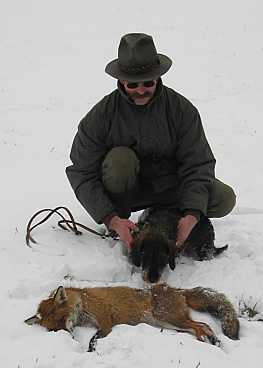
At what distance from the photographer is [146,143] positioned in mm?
4492

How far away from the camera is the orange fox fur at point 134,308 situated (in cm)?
349

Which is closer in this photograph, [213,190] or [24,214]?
[213,190]

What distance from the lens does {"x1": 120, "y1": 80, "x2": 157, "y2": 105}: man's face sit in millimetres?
4113

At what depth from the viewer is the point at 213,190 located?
4.59 metres

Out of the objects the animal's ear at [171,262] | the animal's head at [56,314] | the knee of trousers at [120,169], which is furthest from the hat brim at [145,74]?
the animal's head at [56,314]

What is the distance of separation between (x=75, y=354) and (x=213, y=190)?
81.0 inches

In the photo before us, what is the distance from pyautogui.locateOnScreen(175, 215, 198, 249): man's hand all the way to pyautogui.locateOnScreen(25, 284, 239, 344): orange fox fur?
584 mm

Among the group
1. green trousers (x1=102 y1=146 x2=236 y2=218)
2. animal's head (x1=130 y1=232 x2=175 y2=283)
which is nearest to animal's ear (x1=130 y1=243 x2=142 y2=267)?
animal's head (x1=130 y1=232 x2=175 y2=283)

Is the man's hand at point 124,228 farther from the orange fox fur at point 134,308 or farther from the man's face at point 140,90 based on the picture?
the man's face at point 140,90

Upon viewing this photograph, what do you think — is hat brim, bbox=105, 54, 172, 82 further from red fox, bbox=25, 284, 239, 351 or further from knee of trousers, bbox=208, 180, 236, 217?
red fox, bbox=25, 284, 239, 351

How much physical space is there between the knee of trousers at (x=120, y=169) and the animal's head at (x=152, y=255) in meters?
0.53

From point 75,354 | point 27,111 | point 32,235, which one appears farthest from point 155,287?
point 27,111

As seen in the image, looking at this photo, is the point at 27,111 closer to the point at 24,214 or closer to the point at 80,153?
the point at 24,214

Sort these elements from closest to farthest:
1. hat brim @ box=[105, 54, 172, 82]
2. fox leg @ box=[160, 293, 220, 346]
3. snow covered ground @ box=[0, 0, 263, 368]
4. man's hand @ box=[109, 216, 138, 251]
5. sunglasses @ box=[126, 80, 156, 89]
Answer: snow covered ground @ box=[0, 0, 263, 368], fox leg @ box=[160, 293, 220, 346], hat brim @ box=[105, 54, 172, 82], sunglasses @ box=[126, 80, 156, 89], man's hand @ box=[109, 216, 138, 251]
